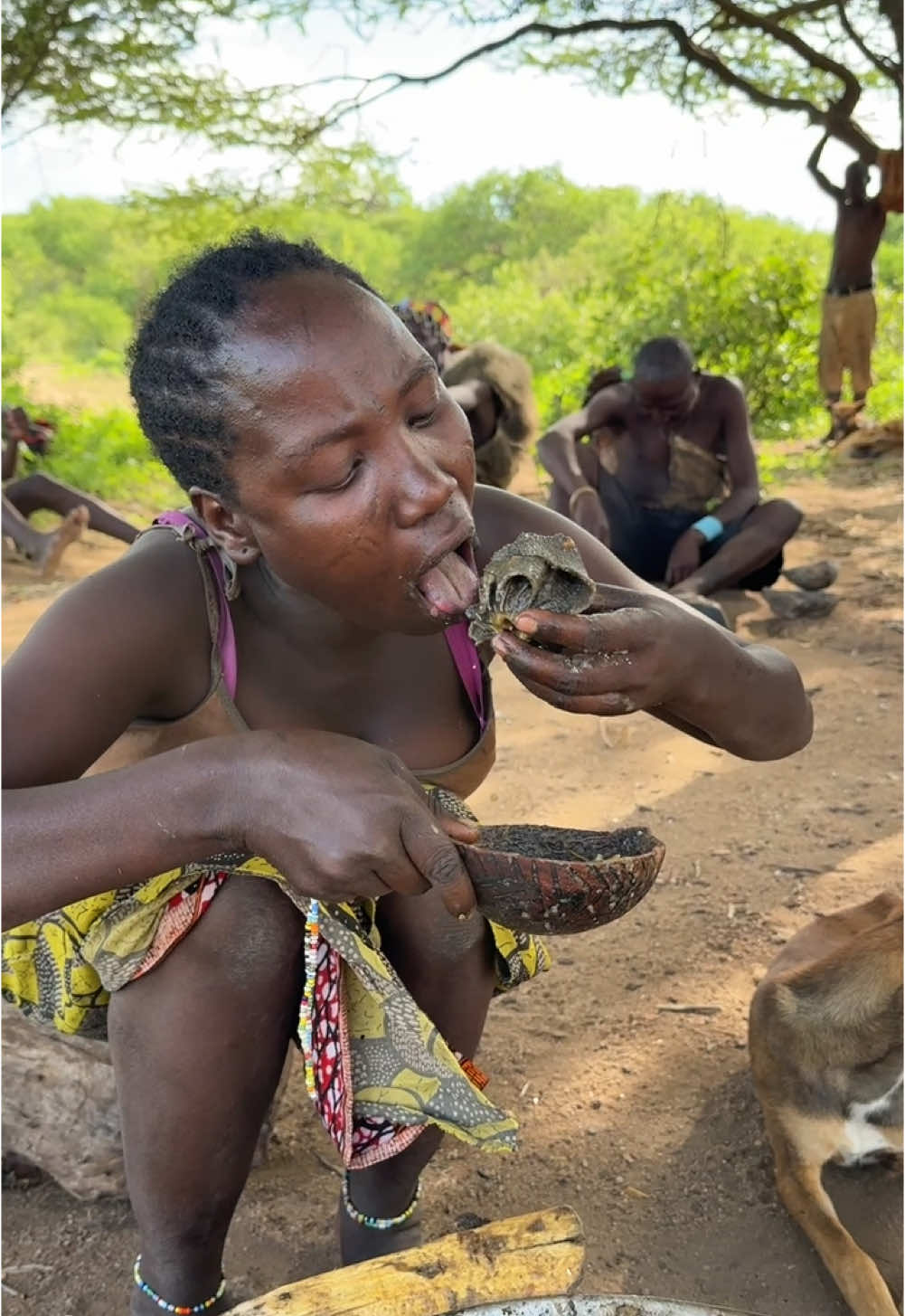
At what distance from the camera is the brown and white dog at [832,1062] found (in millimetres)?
1952

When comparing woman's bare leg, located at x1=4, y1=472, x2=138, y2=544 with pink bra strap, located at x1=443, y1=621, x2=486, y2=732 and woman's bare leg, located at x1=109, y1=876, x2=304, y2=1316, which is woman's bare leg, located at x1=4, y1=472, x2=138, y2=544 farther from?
woman's bare leg, located at x1=109, y1=876, x2=304, y2=1316

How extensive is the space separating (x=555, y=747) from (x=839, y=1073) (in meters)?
2.18

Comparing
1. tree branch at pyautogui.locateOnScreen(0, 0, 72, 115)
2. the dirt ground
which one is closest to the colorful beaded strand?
the dirt ground

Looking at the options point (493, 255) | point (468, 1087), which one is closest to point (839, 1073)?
Answer: point (468, 1087)

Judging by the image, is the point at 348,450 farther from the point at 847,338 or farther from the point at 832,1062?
the point at 847,338

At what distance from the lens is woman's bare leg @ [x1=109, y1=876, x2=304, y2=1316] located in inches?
60.0

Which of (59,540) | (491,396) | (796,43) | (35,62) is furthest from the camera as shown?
(35,62)

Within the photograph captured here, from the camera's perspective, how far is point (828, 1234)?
179cm

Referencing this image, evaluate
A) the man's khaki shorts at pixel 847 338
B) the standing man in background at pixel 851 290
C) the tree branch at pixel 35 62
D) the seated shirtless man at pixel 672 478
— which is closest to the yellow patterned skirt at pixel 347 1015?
the seated shirtless man at pixel 672 478

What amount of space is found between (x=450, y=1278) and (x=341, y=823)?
1.74ft

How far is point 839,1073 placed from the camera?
1980 millimetres

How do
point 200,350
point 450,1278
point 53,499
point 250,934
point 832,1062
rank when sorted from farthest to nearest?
point 53,499 → point 832,1062 → point 250,934 → point 200,350 → point 450,1278

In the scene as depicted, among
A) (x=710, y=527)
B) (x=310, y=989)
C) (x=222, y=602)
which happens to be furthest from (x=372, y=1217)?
(x=710, y=527)

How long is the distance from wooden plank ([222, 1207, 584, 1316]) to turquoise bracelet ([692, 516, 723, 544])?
4.47 metres
